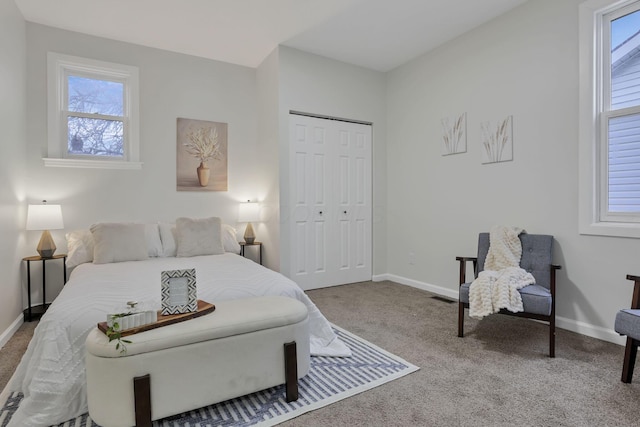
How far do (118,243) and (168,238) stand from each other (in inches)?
20.8

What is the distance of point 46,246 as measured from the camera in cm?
320

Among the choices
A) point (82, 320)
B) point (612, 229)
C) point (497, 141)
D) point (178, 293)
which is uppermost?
point (497, 141)

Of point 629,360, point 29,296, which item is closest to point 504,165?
point 629,360

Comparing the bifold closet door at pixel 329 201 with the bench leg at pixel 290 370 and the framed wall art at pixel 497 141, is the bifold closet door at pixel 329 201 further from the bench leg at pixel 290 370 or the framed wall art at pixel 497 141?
the bench leg at pixel 290 370

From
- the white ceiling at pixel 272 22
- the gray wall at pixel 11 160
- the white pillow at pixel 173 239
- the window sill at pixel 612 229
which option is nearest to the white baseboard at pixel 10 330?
the gray wall at pixel 11 160

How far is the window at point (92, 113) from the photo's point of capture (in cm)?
348

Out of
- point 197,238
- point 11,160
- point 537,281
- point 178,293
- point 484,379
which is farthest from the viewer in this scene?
point 197,238

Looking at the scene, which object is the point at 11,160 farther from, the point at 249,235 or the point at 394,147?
the point at 394,147

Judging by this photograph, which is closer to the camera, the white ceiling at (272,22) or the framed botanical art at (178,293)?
the framed botanical art at (178,293)

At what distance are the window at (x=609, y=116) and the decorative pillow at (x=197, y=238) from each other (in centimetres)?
332

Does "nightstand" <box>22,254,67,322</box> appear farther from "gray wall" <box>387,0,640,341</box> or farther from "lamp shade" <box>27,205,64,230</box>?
"gray wall" <box>387,0,640,341</box>

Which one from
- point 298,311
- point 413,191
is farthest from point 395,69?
point 298,311

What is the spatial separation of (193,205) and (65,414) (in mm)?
2734

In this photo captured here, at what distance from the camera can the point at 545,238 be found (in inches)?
110
